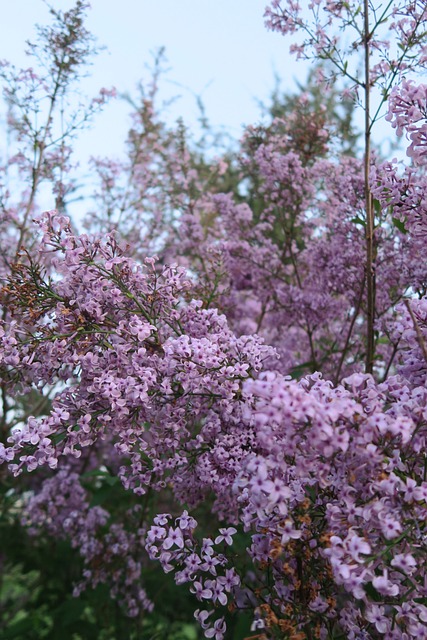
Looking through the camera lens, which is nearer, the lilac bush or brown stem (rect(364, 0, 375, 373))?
the lilac bush

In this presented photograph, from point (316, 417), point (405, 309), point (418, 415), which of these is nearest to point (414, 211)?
point (405, 309)

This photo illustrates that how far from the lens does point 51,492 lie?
15.7 feet

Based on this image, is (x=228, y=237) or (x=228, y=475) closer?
(x=228, y=475)

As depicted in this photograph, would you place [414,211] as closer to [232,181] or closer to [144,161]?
A: [144,161]

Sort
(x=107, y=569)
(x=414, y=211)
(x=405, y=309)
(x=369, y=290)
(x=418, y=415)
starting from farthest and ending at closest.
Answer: (x=107, y=569) → (x=369, y=290) → (x=414, y=211) → (x=405, y=309) → (x=418, y=415)

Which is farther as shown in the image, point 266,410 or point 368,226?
point 368,226

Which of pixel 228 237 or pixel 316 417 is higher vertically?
pixel 228 237

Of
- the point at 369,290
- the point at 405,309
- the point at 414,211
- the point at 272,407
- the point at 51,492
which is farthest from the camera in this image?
the point at 51,492

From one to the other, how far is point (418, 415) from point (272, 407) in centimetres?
48

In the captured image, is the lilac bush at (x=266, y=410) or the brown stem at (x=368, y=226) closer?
the lilac bush at (x=266, y=410)

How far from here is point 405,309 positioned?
6.95 feet

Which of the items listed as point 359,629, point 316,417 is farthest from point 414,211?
point 359,629

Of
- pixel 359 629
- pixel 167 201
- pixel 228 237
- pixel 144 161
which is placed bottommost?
pixel 359 629

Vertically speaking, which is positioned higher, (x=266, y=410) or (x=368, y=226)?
(x=368, y=226)
